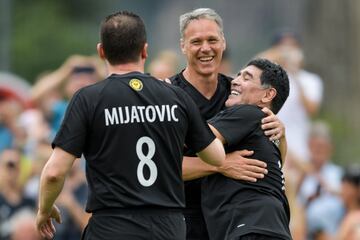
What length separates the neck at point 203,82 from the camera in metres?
10.7

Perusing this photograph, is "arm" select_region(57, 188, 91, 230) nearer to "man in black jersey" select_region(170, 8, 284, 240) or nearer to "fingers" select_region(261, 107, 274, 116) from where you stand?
"man in black jersey" select_region(170, 8, 284, 240)

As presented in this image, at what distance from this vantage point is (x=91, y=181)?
917cm

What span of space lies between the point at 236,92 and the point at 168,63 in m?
6.02

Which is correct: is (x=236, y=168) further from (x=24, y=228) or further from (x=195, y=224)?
(x=24, y=228)

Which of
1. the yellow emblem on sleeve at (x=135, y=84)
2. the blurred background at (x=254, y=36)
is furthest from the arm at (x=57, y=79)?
the yellow emblem on sleeve at (x=135, y=84)

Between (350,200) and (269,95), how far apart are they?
17.6ft

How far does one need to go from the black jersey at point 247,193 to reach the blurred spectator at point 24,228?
423 cm

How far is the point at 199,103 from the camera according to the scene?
→ 420 inches

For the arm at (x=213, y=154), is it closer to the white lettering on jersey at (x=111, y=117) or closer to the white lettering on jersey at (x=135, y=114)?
the white lettering on jersey at (x=135, y=114)

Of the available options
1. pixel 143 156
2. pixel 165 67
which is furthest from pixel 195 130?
pixel 165 67

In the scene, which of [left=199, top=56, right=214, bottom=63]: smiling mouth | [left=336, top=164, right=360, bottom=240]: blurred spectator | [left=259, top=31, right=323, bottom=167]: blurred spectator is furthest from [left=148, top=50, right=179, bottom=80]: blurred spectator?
[left=199, top=56, right=214, bottom=63]: smiling mouth

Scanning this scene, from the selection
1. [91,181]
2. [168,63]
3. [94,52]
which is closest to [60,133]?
[91,181]

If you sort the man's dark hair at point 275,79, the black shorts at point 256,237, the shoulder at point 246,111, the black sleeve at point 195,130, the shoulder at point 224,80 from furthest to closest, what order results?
the shoulder at point 224,80 → the man's dark hair at point 275,79 → the shoulder at point 246,111 → the black shorts at point 256,237 → the black sleeve at point 195,130

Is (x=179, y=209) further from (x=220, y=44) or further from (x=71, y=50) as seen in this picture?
(x=71, y=50)
